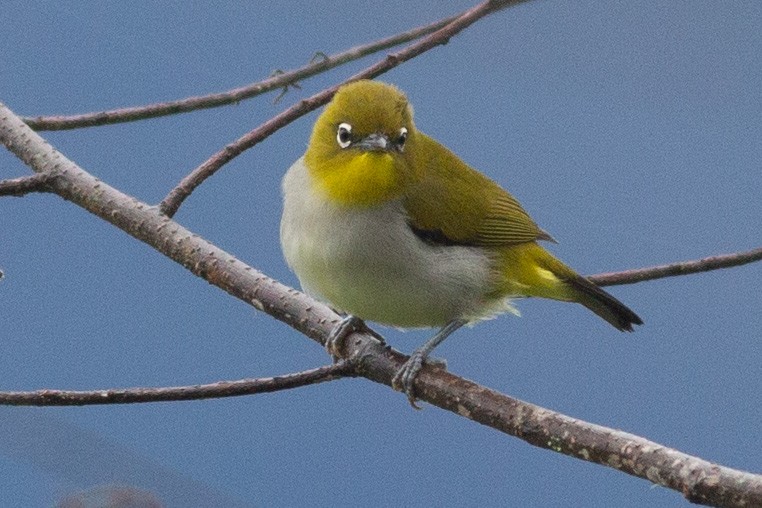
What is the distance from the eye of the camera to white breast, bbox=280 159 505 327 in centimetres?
210

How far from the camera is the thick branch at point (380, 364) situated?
1377 millimetres

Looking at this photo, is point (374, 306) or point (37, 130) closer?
point (374, 306)

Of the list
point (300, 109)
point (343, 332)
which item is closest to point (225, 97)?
point (300, 109)

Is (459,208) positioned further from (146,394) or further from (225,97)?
(146,394)

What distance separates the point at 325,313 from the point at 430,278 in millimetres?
217

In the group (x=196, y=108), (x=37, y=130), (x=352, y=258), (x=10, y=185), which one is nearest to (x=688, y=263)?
(x=352, y=258)

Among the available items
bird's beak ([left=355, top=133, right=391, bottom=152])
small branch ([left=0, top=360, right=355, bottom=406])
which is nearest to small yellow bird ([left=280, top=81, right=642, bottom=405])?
bird's beak ([left=355, top=133, right=391, bottom=152])

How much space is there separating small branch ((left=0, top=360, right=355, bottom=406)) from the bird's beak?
1.57 ft

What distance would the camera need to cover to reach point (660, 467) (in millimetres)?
1426

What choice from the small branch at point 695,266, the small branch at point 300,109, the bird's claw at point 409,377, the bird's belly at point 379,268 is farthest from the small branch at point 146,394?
the small branch at point 695,266

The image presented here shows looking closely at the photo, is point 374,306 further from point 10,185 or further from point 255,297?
point 10,185

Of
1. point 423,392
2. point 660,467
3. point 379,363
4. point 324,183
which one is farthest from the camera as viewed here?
point 324,183

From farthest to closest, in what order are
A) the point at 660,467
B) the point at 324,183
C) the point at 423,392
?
the point at 324,183 < the point at 423,392 < the point at 660,467

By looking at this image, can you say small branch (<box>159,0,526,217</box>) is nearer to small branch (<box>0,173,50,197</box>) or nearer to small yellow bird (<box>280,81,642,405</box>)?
small yellow bird (<box>280,81,642,405</box>)
